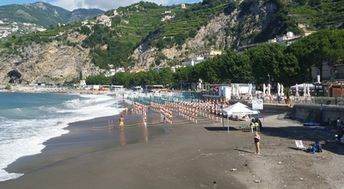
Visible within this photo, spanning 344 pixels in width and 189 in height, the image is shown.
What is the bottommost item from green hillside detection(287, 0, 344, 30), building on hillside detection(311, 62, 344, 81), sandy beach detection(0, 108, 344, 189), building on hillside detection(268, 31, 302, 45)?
sandy beach detection(0, 108, 344, 189)

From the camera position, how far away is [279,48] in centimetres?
8075

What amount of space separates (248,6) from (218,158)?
593 feet

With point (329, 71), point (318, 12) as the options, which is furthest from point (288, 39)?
point (329, 71)

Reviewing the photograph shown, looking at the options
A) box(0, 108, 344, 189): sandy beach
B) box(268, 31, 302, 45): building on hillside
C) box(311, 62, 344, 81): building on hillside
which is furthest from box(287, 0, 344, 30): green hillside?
box(0, 108, 344, 189): sandy beach

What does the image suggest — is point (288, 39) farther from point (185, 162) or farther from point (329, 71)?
point (185, 162)

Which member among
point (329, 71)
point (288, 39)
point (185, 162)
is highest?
point (288, 39)

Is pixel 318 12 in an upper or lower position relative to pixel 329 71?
upper

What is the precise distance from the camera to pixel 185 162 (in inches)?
945

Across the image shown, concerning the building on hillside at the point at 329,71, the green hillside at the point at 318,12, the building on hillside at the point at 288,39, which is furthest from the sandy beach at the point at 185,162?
the green hillside at the point at 318,12

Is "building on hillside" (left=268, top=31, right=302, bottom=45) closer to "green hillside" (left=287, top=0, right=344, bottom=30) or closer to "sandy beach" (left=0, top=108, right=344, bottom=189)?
"green hillside" (left=287, top=0, right=344, bottom=30)

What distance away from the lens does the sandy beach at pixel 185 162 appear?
19578mm

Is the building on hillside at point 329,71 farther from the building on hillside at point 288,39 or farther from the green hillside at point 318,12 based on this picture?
the green hillside at point 318,12

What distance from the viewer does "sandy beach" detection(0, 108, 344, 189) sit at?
771 inches

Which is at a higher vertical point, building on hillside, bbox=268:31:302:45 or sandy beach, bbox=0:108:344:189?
building on hillside, bbox=268:31:302:45
